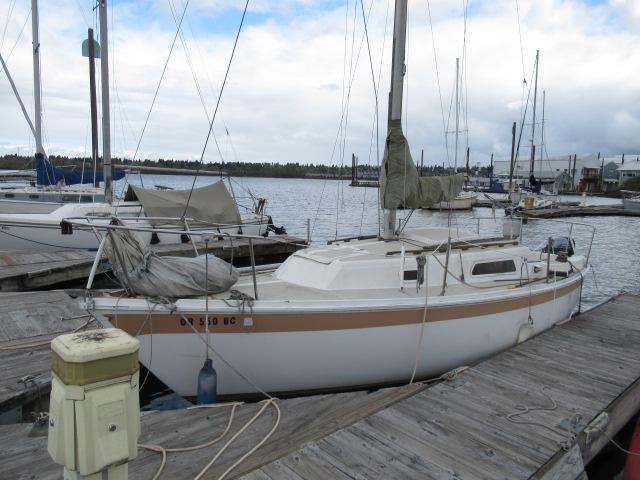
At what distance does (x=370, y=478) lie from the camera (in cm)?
383

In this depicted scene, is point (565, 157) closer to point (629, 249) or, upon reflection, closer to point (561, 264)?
point (629, 249)

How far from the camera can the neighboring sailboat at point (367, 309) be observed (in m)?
5.48

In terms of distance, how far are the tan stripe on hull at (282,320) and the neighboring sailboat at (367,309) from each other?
0.04ft

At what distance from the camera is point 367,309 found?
591 centimetres

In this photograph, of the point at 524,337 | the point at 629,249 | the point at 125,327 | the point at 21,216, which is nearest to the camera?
the point at 125,327

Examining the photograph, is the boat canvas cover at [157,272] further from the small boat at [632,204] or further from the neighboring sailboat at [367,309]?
the small boat at [632,204]

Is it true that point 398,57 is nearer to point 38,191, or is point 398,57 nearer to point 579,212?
point 38,191

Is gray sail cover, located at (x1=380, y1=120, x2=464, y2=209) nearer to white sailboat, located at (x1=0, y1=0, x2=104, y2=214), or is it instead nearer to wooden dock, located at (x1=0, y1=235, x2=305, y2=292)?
wooden dock, located at (x1=0, y1=235, x2=305, y2=292)

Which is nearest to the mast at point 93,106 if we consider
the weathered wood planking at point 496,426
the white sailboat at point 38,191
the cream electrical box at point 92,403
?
the white sailboat at point 38,191

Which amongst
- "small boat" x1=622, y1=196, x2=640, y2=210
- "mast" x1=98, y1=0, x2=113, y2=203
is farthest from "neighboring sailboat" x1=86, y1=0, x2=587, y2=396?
"small boat" x1=622, y1=196, x2=640, y2=210

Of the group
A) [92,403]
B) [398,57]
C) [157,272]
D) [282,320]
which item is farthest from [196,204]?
[92,403]

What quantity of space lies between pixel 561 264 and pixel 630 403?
3531 millimetres

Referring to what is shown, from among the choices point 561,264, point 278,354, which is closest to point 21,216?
point 278,354

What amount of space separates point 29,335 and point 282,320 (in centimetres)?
423
